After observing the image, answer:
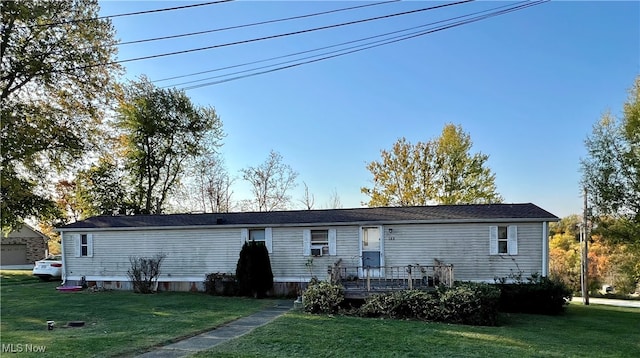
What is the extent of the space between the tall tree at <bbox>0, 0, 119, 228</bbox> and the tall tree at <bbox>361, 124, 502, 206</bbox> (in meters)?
20.5

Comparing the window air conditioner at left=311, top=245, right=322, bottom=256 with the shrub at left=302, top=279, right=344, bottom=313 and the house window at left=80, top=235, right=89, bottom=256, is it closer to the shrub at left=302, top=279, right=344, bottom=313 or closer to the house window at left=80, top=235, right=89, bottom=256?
the shrub at left=302, top=279, right=344, bottom=313

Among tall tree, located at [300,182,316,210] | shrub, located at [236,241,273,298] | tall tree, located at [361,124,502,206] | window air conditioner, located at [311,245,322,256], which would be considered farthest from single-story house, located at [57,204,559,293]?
tall tree, located at [300,182,316,210]

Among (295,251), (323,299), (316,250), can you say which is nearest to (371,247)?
(316,250)

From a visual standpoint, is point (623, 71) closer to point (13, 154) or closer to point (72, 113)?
point (72, 113)

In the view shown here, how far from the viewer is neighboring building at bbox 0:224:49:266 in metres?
32.3

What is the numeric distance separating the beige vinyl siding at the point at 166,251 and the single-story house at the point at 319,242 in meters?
0.04

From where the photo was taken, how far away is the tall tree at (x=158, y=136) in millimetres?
28719

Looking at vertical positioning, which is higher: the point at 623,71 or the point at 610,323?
the point at 623,71

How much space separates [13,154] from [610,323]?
1944 centimetres

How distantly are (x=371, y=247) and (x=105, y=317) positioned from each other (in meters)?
9.04

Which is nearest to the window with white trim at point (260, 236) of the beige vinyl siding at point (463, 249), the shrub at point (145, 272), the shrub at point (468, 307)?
the shrub at point (145, 272)

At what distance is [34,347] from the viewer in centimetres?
695

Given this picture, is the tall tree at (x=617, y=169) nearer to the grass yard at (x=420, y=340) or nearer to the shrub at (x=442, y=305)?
the grass yard at (x=420, y=340)

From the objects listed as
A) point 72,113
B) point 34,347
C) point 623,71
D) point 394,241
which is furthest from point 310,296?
point 623,71
